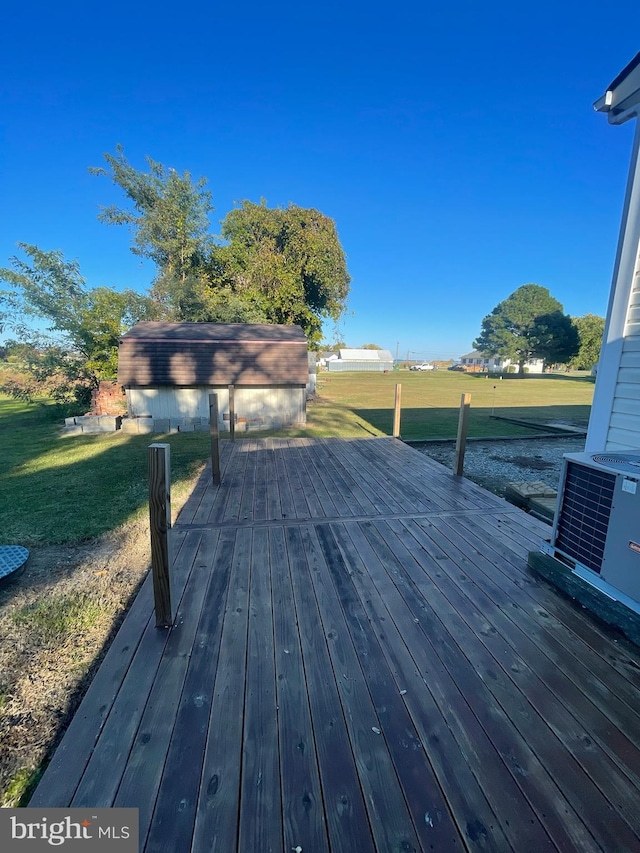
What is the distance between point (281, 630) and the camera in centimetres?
209

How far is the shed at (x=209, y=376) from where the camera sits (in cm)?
1024

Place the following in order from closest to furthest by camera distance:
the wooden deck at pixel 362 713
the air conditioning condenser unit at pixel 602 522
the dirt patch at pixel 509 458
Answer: the wooden deck at pixel 362 713, the air conditioning condenser unit at pixel 602 522, the dirt patch at pixel 509 458

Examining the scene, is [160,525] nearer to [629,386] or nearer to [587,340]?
[629,386]

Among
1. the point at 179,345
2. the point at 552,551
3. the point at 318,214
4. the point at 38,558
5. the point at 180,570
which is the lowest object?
the point at 38,558

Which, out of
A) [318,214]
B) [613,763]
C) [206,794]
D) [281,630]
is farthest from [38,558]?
[318,214]

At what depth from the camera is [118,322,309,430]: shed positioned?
1024cm

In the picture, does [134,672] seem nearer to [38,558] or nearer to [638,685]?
[38,558]

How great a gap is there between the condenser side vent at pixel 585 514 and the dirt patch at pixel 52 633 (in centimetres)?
287

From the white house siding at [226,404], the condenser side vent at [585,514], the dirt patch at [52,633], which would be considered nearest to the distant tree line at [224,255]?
the white house siding at [226,404]

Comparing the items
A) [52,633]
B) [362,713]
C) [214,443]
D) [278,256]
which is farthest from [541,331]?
[52,633]

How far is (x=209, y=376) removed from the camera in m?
10.4

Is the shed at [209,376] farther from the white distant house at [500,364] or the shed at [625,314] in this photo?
the white distant house at [500,364]

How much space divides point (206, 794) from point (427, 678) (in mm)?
1057

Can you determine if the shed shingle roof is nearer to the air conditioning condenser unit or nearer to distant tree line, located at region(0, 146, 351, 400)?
distant tree line, located at region(0, 146, 351, 400)
